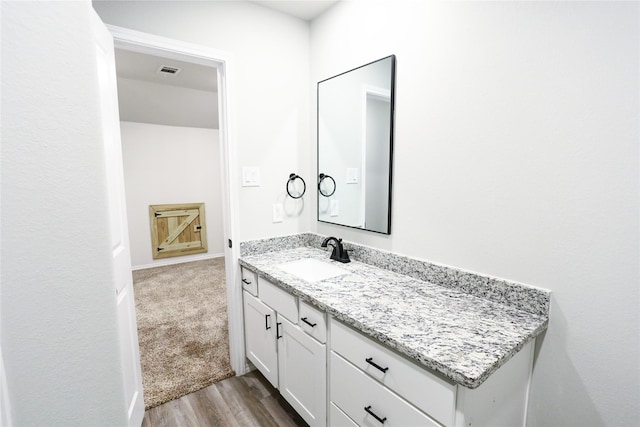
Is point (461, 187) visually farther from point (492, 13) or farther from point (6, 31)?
point (6, 31)

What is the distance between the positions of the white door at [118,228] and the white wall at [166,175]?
9.85ft

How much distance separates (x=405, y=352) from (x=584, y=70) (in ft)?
3.62

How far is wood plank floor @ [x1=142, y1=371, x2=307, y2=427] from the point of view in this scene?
5.77ft

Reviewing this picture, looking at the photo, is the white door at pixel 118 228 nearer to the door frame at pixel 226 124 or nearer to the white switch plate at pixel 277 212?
the door frame at pixel 226 124

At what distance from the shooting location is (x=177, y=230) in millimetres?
4703

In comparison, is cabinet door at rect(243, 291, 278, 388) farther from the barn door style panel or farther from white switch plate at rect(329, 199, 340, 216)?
the barn door style panel

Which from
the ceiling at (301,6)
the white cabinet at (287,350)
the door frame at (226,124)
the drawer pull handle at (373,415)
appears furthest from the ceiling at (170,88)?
the drawer pull handle at (373,415)

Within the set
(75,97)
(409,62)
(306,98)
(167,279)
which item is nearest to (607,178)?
(409,62)

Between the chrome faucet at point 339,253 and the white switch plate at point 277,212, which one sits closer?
the chrome faucet at point 339,253

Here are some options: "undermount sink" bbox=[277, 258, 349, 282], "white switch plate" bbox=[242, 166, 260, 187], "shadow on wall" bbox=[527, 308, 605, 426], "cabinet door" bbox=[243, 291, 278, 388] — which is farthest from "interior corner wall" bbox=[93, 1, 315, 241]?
"shadow on wall" bbox=[527, 308, 605, 426]

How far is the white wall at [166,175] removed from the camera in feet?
14.1

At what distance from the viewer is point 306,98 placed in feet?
7.50

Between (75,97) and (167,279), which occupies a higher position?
(75,97)

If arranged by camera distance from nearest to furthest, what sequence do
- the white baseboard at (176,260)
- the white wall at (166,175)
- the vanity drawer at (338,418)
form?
the vanity drawer at (338,418) < the white wall at (166,175) < the white baseboard at (176,260)
